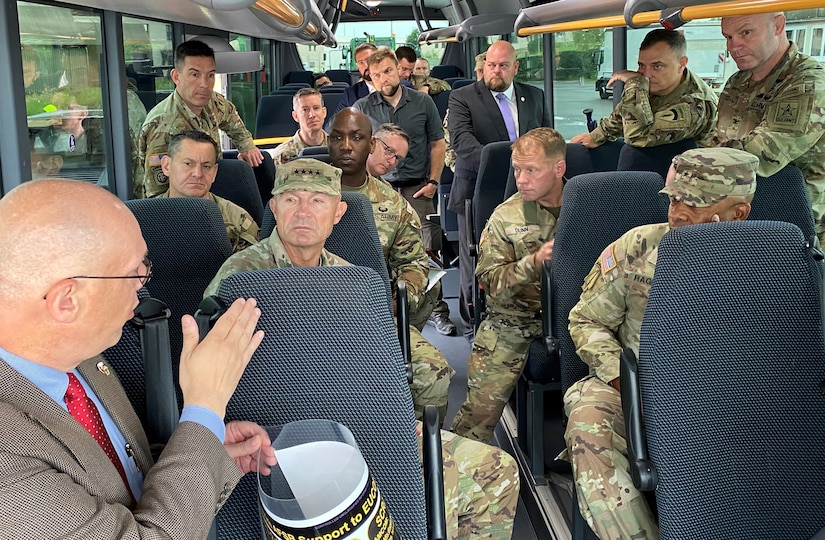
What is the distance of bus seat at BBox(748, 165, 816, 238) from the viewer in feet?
9.73

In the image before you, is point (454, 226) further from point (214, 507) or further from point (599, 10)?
point (214, 507)

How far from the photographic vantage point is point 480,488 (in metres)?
2.09

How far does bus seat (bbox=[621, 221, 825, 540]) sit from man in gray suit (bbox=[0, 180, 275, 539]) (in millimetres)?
1019

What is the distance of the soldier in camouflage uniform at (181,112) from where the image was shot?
13.5 feet

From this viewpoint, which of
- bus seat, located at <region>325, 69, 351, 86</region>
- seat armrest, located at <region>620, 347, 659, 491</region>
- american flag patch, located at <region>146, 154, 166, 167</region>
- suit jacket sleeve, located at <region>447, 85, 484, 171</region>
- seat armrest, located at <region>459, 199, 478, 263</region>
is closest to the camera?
seat armrest, located at <region>620, 347, 659, 491</region>

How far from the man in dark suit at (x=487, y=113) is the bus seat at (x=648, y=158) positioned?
1729 mm

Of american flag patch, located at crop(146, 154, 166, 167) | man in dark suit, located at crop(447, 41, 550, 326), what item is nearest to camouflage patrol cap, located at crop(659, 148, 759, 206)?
american flag patch, located at crop(146, 154, 166, 167)

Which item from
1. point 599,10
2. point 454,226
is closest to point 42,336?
point 599,10

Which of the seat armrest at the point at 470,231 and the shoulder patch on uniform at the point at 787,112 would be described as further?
the seat armrest at the point at 470,231

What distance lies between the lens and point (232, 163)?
3727 millimetres

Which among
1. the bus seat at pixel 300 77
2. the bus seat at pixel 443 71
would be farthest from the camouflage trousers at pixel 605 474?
the bus seat at pixel 300 77

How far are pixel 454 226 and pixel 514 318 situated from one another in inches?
136

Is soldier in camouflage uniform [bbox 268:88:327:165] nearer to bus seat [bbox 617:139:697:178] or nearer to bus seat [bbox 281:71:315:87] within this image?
bus seat [bbox 617:139:697:178]

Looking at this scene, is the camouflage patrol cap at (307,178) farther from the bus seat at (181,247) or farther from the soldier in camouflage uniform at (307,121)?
the soldier in camouflage uniform at (307,121)
